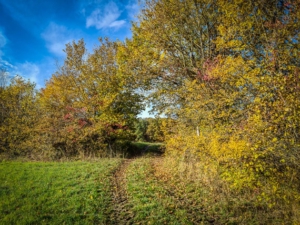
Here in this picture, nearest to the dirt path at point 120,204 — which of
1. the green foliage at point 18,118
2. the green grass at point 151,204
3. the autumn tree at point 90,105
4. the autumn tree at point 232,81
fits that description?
the green grass at point 151,204

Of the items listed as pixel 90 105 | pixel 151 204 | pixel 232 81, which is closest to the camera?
pixel 151 204

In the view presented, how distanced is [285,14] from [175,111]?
695 cm

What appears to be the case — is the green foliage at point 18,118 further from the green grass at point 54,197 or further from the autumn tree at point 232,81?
the autumn tree at point 232,81

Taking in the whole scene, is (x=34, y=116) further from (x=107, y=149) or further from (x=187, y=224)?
(x=187, y=224)

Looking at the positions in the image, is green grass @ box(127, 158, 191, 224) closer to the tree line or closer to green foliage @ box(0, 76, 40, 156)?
the tree line

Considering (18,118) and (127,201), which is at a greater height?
(18,118)

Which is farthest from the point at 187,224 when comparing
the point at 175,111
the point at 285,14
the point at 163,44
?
the point at 163,44

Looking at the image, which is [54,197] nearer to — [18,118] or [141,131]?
[18,118]

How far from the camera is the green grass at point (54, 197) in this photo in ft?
16.4

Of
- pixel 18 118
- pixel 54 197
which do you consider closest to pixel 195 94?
pixel 54 197

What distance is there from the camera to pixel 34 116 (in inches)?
655

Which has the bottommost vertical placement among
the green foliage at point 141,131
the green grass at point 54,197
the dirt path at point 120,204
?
the dirt path at point 120,204

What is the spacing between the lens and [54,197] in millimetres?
6309

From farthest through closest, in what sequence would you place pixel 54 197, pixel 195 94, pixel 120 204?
pixel 195 94, pixel 54 197, pixel 120 204
